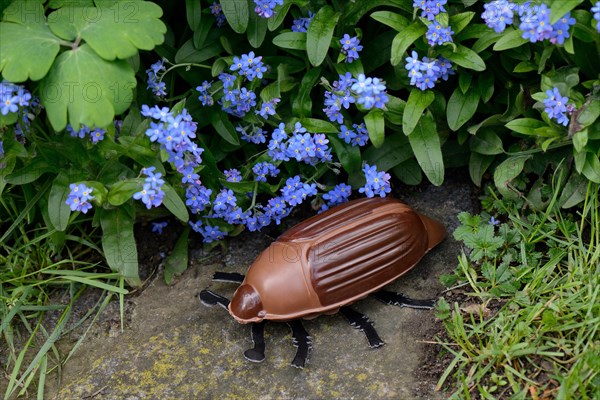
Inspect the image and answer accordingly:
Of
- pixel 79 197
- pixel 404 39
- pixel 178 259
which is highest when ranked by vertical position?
pixel 404 39

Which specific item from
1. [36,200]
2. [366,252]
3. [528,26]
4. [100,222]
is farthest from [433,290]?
[36,200]

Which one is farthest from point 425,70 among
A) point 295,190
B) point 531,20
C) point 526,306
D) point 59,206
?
point 59,206

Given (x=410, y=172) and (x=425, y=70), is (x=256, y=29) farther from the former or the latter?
(x=410, y=172)

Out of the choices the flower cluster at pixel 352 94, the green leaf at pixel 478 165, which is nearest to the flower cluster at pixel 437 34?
the flower cluster at pixel 352 94

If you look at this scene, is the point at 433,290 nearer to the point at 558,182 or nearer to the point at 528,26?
the point at 558,182

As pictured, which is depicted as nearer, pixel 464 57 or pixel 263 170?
pixel 464 57

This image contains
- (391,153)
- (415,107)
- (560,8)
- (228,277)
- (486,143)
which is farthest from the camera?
(391,153)

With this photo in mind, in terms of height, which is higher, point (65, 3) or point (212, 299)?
point (65, 3)
